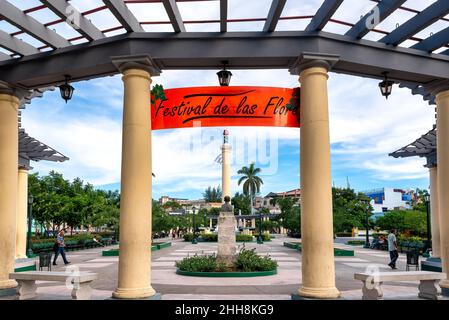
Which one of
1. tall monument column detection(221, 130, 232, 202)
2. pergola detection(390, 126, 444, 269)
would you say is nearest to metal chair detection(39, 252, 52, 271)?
pergola detection(390, 126, 444, 269)

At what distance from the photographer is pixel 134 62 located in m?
8.82

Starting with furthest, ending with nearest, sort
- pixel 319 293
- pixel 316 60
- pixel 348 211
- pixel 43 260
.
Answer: pixel 348 211 < pixel 43 260 < pixel 316 60 < pixel 319 293

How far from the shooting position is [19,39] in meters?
9.99

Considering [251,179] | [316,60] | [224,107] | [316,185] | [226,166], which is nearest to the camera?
[316,185]

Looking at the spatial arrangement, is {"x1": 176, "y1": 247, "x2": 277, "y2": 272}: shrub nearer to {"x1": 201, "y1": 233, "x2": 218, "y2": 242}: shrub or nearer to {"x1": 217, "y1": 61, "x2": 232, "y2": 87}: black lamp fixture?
{"x1": 217, "y1": 61, "x2": 232, "y2": 87}: black lamp fixture

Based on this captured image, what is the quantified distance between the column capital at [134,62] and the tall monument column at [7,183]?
3.38 metres

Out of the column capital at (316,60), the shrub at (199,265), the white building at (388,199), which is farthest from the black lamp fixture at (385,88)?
the white building at (388,199)

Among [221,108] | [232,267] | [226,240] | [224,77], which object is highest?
[224,77]

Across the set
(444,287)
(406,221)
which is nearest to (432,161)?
(444,287)

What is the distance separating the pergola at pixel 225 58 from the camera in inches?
330

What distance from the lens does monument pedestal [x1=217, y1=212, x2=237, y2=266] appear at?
16.4 m

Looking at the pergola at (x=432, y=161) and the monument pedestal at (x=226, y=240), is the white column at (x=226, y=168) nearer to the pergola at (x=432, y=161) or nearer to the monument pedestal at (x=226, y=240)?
the pergola at (x=432, y=161)

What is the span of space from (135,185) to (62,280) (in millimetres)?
2402

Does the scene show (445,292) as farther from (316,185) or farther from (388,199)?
(388,199)
